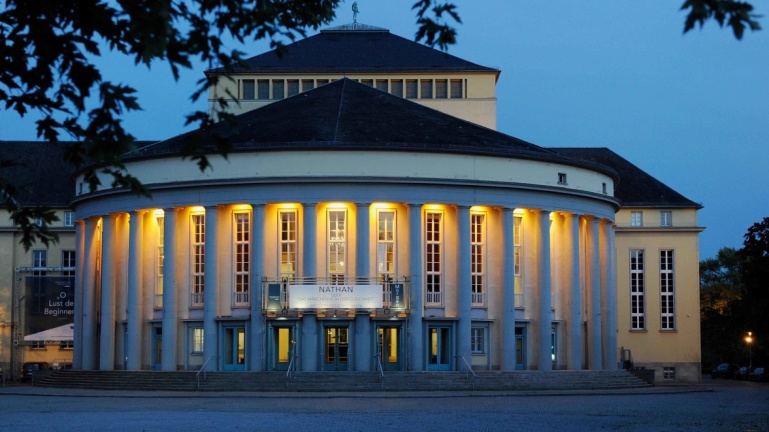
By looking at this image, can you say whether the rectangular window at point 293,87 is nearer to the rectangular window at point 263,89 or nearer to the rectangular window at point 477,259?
the rectangular window at point 263,89

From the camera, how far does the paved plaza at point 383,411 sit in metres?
28.2

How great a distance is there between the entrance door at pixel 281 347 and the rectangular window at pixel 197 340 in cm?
366

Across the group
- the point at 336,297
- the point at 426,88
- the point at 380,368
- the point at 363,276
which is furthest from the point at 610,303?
the point at 426,88

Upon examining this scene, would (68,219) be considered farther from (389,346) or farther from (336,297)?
(389,346)

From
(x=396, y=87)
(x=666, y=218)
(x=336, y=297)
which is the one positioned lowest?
(x=336, y=297)

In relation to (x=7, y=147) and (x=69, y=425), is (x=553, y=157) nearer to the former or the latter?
(x=69, y=425)

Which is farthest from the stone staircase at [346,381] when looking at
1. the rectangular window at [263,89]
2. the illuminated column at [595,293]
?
the rectangular window at [263,89]

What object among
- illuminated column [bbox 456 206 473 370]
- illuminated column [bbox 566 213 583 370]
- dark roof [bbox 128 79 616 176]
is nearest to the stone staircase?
illuminated column [bbox 456 206 473 370]

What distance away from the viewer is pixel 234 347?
181 feet

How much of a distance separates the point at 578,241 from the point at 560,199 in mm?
2461

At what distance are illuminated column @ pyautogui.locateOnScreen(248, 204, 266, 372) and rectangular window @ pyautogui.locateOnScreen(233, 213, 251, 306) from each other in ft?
2.70

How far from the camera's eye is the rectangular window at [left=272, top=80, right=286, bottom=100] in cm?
7331

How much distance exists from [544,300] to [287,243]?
12.0 meters

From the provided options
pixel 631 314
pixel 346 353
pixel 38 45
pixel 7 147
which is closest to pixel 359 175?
pixel 346 353
